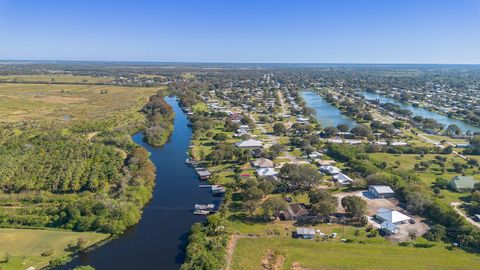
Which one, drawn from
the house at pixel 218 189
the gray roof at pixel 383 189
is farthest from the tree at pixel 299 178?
the house at pixel 218 189

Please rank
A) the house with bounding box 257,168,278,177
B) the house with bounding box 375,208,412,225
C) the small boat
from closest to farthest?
the house with bounding box 375,208,412,225, the small boat, the house with bounding box 257,168,278,177

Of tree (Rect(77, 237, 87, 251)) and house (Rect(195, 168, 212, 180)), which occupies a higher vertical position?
house (Rect(195, 168, 212, 180))

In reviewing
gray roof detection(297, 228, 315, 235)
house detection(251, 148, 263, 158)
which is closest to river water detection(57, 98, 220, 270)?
gray roof detection(297, 228, 315, 235)

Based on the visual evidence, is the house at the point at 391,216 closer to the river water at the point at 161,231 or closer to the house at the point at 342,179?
the house at the point at 342,179

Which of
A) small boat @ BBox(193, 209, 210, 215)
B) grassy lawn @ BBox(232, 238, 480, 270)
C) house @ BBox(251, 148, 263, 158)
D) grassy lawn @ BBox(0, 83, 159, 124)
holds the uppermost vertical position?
grassy lawn @ BBox(0, 83, 159, 124)

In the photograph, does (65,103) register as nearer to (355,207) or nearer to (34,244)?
(34,244)

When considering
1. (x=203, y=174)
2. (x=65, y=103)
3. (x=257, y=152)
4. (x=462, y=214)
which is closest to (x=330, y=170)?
(x=257, y=152)

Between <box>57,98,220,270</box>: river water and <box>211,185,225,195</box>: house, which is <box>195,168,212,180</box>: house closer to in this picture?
<box>57,98,220,270</box>: river water
